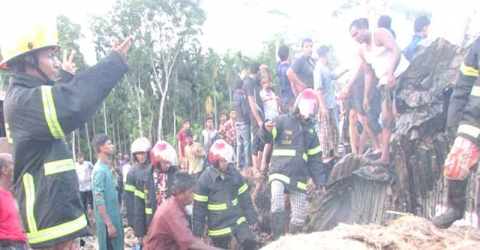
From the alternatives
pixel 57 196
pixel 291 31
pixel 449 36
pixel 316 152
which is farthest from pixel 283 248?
pixel 291 31

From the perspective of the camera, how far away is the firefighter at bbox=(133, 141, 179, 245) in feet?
17.6

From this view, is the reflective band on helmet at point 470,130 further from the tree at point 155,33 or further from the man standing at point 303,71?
the tree at point 155,33

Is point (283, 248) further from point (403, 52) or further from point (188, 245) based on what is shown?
point (403, 52)

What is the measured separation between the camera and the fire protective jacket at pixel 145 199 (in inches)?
213

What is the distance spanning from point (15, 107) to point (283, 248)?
179 centimetres

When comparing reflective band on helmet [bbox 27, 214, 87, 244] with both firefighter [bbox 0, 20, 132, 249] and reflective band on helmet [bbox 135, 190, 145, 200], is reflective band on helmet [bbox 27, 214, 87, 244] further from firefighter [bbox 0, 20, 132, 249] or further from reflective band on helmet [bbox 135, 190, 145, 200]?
reflective band on helmet [bbox 135, 190, 145, 200]

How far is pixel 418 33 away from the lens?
5.76 m

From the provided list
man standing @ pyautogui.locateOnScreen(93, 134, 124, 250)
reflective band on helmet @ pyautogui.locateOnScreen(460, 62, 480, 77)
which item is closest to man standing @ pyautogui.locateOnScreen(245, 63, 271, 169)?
man standing @ pyautogui.locateOnScreen(93, 134, 124, 250)

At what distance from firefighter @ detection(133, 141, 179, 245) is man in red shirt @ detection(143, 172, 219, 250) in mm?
1313

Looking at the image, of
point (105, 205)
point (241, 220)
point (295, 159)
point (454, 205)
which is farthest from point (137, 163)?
point (454, 205)

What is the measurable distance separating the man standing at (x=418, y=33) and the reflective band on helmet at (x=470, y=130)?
2.76m

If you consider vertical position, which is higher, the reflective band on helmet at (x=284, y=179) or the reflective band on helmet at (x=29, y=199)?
the reflective band on helmet at (x=29, y=199)

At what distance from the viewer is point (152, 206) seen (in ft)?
17.8

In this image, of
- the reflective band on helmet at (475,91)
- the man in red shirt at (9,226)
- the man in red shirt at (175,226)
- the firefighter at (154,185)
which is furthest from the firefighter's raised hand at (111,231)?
the reflective band on helmet at (475,91)
